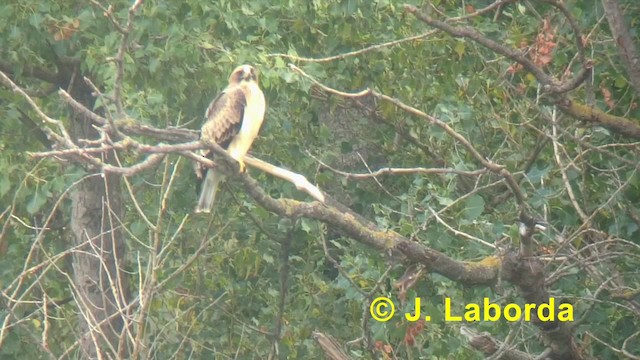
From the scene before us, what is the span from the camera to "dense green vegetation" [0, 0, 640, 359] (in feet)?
24.5

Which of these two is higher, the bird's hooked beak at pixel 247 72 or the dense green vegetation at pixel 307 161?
the bird's hooked beak at pixel 247 72

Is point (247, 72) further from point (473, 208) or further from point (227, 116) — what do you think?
point (473, 208)

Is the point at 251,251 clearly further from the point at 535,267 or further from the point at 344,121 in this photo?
the point at 535,267

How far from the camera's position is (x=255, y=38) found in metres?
9.20

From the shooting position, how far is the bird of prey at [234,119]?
844cm

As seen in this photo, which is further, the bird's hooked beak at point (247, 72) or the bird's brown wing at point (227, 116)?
the bird's hooked beak at point (247, 72)
